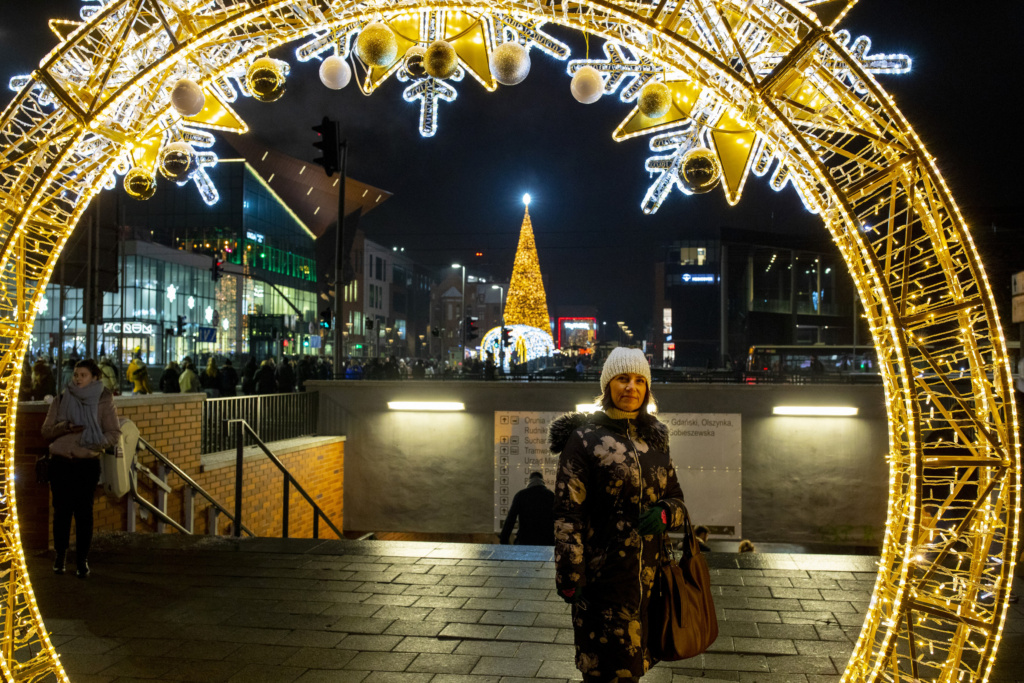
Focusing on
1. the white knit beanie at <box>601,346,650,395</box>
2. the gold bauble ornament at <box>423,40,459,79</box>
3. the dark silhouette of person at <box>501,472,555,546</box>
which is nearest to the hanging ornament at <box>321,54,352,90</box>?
the gold bauble ornament at <box>423,40,459,79</box>

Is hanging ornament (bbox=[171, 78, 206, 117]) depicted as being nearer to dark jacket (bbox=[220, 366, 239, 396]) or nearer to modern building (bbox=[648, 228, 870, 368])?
dark jacket (bbox=[220, 366, 239, 396])

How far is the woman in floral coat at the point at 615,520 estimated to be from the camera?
2.72m

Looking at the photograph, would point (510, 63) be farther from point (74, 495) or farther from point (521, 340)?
point (521, 340)

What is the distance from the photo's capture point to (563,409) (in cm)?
1403

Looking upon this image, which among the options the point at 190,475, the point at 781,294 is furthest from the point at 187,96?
the point at 781,294

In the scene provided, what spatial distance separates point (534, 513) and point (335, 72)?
425 cm

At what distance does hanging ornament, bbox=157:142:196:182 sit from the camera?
457cm

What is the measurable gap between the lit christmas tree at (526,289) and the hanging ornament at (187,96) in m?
21.0

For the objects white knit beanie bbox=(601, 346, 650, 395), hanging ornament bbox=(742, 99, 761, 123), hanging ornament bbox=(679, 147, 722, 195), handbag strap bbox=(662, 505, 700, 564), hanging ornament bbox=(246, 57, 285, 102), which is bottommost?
handbag strap bbox=(662, 505, 700, 564)

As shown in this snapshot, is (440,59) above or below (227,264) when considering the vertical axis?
below

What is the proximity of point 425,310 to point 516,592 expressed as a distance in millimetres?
84841

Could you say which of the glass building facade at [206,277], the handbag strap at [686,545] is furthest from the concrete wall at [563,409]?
the glass building facade at [206,277]

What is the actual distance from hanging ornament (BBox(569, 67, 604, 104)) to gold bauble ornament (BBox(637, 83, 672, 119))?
26 cm

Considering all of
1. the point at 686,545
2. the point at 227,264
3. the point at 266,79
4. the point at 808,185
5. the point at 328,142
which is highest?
the point at 227,264
